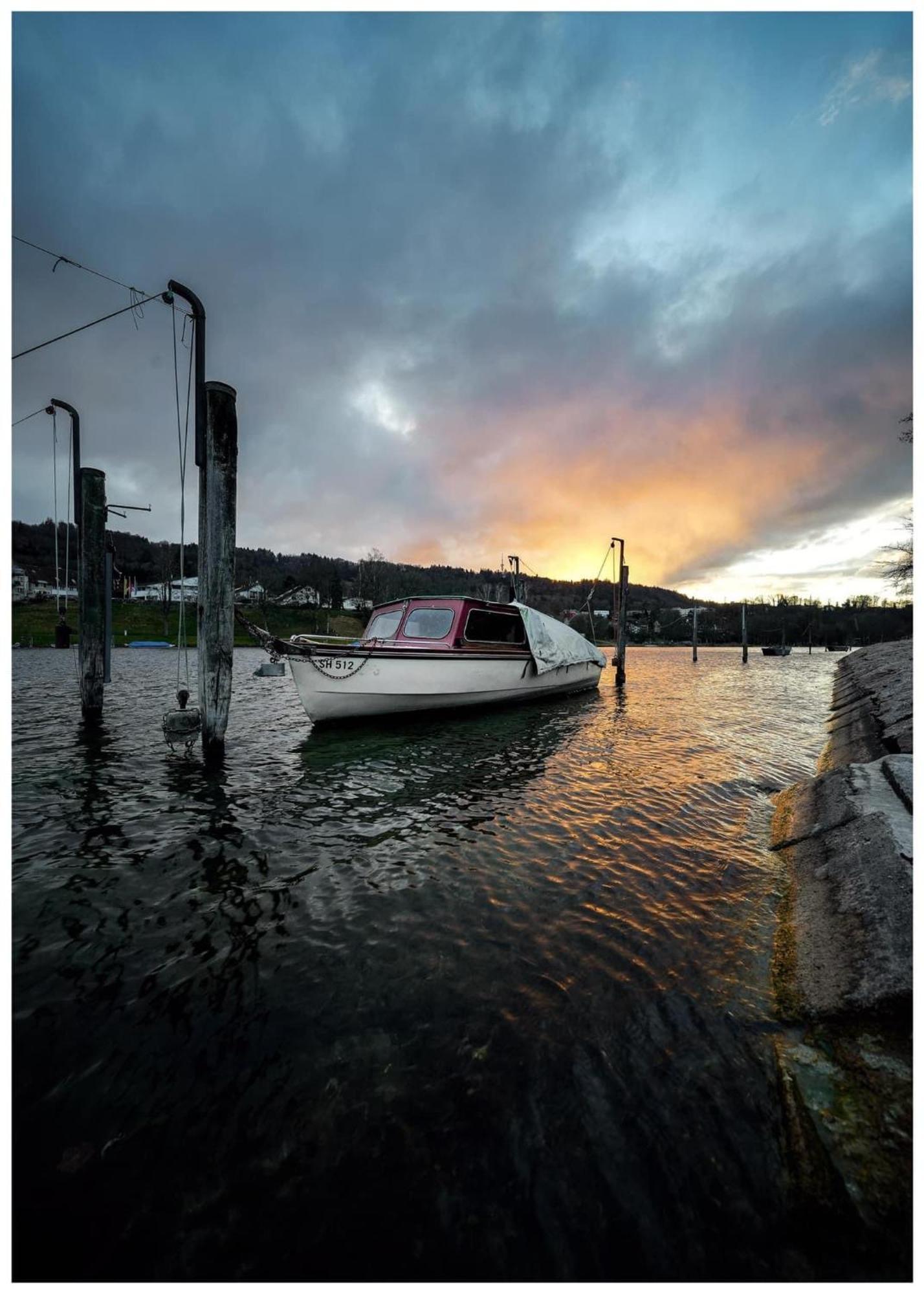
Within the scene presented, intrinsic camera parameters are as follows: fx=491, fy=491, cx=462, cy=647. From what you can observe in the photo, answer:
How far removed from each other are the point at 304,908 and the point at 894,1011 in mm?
4296

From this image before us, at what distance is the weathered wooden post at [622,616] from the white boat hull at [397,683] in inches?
385

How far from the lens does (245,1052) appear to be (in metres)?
2.95

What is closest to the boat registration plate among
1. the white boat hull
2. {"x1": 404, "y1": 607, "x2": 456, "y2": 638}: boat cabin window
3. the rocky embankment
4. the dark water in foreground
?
the white boat hull

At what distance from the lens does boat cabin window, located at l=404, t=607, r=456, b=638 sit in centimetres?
1385

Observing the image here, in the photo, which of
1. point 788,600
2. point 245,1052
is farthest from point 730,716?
point 788,600

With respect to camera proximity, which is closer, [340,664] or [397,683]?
[340,664]

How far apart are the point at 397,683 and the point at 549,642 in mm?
6628

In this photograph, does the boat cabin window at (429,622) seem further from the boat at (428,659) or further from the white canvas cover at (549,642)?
the white canvas cover at (549,642)

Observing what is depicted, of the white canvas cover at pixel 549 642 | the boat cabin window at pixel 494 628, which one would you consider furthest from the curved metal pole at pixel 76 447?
the white canvas cover at pixel 549 642

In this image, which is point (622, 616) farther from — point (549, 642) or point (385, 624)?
point (385, 624)

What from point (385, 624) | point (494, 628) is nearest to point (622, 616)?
point (494, 628)

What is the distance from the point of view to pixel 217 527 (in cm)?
829

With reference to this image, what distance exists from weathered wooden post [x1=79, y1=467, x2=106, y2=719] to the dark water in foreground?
597cm

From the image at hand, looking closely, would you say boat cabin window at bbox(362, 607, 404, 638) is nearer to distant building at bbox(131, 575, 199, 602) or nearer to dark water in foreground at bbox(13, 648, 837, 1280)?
dark water in foreground at bbox(13, 648, 837, 1280)
